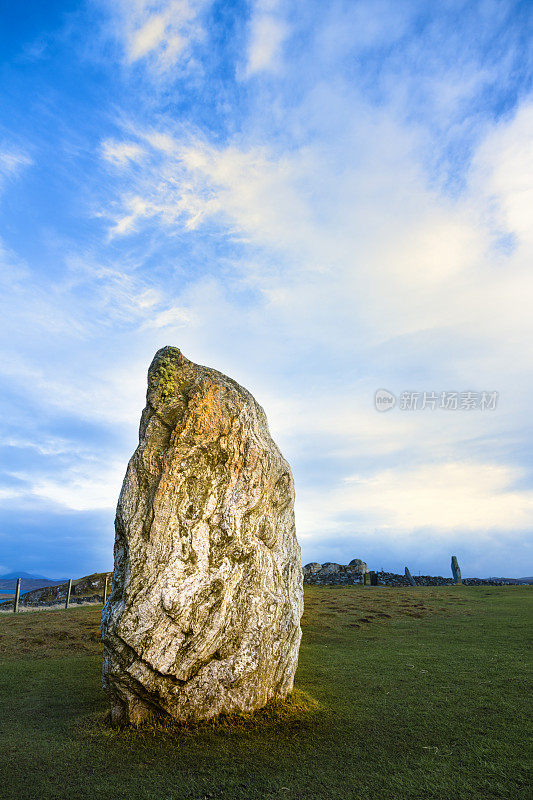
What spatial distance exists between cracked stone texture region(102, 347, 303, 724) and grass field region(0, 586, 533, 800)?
1.82 ft

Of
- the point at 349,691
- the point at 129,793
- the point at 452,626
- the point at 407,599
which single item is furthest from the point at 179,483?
the point at 407,599

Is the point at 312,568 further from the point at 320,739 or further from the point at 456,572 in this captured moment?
the point at 320,739

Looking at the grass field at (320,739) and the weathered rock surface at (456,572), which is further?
the weathered rock surface at (456,572)

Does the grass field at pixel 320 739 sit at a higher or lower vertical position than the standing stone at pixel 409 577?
lower

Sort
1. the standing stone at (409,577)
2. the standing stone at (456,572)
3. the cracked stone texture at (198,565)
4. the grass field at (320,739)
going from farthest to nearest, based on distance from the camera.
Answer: the standing stone at (409,577)
the standing stone at (456,572)
the cracked stone texture at (198,565)
the grass field at (320,739)

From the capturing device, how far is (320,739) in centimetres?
625

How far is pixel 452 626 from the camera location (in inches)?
579

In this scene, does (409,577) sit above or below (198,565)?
below

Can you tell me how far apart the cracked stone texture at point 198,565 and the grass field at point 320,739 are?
554mm

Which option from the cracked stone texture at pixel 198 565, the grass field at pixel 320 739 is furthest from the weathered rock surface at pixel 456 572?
the cracked stone texture at pixel 198 565

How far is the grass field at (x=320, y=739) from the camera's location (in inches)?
199

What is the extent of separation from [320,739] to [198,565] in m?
2.75

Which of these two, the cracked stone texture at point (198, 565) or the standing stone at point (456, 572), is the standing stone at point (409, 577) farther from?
the cracked stone texture at point (198, 565)

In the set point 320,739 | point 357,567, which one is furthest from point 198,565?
point 357,567
